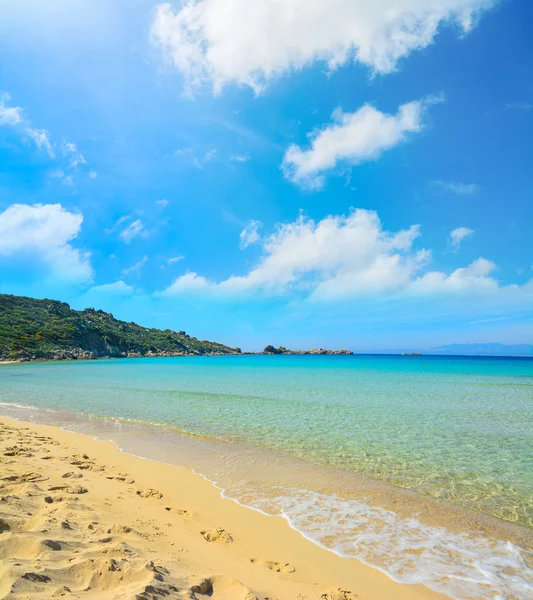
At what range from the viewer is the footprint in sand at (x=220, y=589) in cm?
379

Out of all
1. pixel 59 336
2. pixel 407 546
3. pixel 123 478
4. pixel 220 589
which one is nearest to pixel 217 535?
pixel 220 589

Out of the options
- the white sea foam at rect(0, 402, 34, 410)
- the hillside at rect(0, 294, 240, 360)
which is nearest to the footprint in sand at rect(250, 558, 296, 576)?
the white sea foam at rect(0, 402, 34, 410)

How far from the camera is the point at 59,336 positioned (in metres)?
99.4

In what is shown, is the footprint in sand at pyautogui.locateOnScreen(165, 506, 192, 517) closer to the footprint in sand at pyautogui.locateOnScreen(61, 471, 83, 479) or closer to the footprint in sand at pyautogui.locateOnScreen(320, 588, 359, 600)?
the footprint in sand at pyautogui.locateOnScreen(61, 471, 83, 479)

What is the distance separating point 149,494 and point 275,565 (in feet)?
11.6

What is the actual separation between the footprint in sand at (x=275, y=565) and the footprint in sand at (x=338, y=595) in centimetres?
67

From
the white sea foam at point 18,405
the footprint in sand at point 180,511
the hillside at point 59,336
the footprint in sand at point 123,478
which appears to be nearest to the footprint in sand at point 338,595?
the footprint in sand at point 180,511

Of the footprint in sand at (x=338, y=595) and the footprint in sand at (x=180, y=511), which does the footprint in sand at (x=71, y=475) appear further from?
the footprint in sand at (x=338, y=595)

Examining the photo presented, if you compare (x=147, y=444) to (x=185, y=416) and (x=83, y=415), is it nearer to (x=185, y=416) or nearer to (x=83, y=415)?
(x=185, y=416)

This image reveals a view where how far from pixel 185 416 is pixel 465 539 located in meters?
12.6

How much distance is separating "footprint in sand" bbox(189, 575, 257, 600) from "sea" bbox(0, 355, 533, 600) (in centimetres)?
214

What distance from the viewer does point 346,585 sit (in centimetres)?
458

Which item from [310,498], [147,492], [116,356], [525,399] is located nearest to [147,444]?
[147,492]

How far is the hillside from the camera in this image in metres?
84.6
